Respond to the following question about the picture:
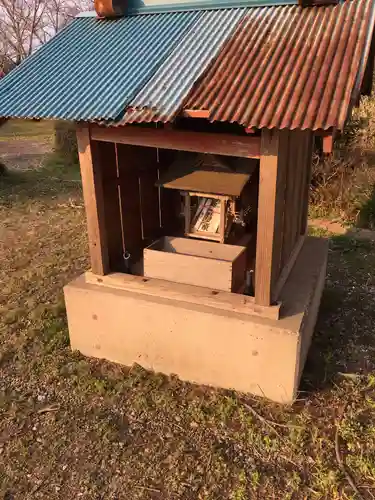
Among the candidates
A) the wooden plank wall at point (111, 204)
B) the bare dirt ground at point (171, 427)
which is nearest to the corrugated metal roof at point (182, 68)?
the wooden plank wall at point (111, 204)

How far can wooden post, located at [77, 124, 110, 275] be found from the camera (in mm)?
3789

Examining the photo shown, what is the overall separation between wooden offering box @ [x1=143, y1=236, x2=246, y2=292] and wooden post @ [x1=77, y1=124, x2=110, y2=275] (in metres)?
0.41

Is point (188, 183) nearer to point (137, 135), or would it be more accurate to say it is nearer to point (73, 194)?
point (137, 135)

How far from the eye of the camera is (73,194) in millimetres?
10711

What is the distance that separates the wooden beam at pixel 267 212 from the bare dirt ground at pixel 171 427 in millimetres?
1041

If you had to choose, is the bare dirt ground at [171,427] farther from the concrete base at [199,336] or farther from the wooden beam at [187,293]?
the wooden beam at [187,293]

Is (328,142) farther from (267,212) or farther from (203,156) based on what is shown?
(203,156)

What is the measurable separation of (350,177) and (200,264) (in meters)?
6.55

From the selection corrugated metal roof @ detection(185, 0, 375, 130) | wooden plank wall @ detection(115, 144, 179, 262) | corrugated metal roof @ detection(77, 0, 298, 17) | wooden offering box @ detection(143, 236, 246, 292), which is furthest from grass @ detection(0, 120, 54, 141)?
corrugated metal roof @ detection(185, 0, 375, 130)

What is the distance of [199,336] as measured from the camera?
3918mm

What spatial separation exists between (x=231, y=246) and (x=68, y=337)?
203 centimetres

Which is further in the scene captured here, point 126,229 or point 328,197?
point 328,197

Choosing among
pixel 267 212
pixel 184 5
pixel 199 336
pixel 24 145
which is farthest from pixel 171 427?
pixel 24 145

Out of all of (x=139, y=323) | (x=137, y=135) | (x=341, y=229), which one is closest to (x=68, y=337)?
(x=139, y=323)
